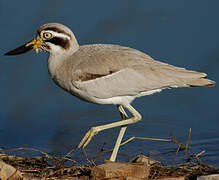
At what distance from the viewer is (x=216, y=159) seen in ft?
23.0

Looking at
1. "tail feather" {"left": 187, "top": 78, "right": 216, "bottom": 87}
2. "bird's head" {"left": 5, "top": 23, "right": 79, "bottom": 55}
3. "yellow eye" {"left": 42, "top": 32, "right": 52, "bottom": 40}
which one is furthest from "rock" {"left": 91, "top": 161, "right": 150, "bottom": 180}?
"yellow eye" {"left": 42, "top": 32, "right": 52, "bottom": 40}

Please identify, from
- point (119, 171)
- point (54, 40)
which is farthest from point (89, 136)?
point (54, 40)

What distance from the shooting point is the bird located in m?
6.50

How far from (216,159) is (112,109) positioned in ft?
9.20

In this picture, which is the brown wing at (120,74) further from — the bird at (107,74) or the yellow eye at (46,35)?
the yellow eye at (46,35)

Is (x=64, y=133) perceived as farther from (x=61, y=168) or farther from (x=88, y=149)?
(x=61, y=168)

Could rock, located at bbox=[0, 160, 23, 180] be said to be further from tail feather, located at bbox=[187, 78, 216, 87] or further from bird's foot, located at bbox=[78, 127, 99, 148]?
tail feather, located at bbox=[187, 78, 216, 87]

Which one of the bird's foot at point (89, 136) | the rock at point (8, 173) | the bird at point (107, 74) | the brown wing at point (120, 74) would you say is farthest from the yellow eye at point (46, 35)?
the rock at point (8, 173)

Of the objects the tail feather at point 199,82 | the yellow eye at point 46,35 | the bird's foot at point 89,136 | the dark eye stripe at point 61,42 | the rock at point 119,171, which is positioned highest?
the yellow eye at point 46,35

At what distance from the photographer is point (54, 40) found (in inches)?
267

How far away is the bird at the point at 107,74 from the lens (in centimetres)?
650

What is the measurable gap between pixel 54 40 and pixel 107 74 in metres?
0.84

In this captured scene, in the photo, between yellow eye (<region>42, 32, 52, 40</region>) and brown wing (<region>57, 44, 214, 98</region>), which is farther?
yellow eye (<region>42, 32, 52, 40</region>)

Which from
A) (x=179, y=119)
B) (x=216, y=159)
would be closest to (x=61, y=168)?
(x=216, y=159)
